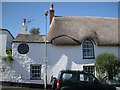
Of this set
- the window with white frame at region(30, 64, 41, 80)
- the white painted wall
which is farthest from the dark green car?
the window with white frame at region(30, 64, 41, 80)

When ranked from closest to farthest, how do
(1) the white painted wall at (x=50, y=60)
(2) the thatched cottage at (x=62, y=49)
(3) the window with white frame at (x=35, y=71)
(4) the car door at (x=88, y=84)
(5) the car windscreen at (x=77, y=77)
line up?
(4) the car door at (x=88, y=84) → (5) the car windscreen at (x=77, y=77) → (1) the white painted wall at (x=50, y=60) → (2) the thatched cottage at (x=62, y=49) → (3) the window with white frame at (x=35, y=71)

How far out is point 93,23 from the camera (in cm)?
1506

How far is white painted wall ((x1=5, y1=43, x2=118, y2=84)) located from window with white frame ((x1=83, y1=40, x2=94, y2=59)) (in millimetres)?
479

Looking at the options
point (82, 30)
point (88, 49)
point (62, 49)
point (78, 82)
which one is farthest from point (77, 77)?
point (82, 30)

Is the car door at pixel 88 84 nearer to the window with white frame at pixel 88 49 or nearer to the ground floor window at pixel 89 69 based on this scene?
the ground floor window at pixel 89 69

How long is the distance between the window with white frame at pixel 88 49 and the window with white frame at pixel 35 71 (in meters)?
4.63

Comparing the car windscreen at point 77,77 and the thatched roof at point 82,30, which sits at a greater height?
the thatched roof at point 82,30

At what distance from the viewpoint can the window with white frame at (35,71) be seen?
13.0m

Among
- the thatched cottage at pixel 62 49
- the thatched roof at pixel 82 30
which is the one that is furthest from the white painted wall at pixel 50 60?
the thatched roof at pixel 82 30

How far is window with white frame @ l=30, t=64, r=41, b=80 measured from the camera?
12961mm

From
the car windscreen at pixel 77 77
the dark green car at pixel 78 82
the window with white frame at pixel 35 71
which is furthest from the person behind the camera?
the window with white frame at pixel 35 71

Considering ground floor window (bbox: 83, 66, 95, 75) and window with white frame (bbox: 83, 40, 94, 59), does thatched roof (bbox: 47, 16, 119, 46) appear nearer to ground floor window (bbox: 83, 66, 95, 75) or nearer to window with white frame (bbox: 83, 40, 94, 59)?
window with white frame (bbox: 83, 40, 94, 59)

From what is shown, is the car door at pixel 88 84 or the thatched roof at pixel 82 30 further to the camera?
the thatched roof at pixel 82 30

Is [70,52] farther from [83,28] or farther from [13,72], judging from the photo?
[13,72]
